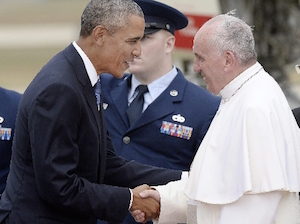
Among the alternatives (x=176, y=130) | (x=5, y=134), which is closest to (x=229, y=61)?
(x=176, y=130)

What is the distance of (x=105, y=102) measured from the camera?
4918 mm

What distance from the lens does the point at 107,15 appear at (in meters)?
3.67

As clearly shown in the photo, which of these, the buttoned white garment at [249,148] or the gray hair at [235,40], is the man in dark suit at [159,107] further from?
the gray hair at [235,40]

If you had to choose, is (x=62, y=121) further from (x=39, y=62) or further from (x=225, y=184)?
(x=39, y=62)

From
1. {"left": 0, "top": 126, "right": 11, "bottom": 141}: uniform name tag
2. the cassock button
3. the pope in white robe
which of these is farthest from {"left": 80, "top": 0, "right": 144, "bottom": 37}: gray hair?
{"left": 0, "top": 126, "right": 11, "bottom": 141}: uniform name tag

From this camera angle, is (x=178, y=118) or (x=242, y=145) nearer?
(x=242, y=145)

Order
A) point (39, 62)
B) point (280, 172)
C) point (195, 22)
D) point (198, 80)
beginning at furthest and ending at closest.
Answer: point (39, 62) < point (198, 80) < point (195, 22) < point (280, 172)

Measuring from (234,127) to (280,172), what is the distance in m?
0.30

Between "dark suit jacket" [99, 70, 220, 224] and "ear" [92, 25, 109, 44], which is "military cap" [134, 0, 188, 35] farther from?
"ear" [92, 25, 109, 44]

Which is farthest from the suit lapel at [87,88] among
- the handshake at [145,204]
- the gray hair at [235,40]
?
the gray hair at [235,40]

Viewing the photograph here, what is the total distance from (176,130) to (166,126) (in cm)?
8

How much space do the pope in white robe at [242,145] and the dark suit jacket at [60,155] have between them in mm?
480

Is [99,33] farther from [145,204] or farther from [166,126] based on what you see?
[166,126]

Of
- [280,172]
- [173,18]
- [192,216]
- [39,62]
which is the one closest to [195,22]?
[173,18]
